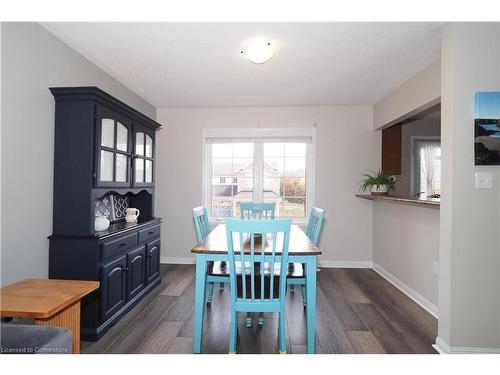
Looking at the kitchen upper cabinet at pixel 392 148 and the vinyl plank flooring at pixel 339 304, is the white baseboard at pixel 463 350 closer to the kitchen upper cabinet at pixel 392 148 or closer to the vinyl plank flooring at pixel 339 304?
the vinyl plank flooring at pixel 339 304

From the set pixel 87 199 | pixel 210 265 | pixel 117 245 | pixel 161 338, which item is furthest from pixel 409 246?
pixel 87 199

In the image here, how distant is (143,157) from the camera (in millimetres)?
3127

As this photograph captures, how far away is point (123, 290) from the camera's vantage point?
2.58m

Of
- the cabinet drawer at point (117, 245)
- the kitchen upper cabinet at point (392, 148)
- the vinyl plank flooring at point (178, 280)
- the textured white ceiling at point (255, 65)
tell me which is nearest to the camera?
the textured white ceiling at point (255, 65)

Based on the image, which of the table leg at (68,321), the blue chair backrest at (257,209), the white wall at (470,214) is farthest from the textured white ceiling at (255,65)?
the table leg at (68,321)

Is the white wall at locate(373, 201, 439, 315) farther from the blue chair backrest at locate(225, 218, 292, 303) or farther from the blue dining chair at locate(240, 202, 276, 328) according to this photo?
the blue chair backrest at locate(225, 218, 292, 303)

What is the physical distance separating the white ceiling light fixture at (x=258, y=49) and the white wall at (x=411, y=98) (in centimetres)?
156

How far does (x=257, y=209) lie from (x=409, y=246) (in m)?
1.77

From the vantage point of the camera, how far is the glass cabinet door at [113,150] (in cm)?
232

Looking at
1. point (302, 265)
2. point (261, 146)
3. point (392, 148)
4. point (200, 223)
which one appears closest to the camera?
point (302, 265)

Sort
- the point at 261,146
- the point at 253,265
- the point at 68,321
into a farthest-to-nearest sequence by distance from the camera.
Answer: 1. the point at 261,146
2. the point at 253,265
3. the point at 68,321

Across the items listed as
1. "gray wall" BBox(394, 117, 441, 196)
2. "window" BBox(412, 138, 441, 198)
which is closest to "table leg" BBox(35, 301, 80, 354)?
"gray wall" BBox(394, 117, 441, 196)

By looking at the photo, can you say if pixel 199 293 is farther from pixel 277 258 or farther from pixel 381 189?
pixel 381 189

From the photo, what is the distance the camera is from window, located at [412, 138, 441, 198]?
200 inches
